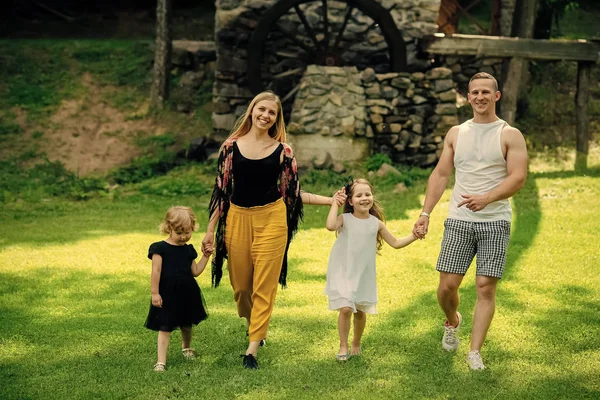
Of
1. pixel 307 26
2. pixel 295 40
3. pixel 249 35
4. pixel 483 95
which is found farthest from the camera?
pixel 249 35

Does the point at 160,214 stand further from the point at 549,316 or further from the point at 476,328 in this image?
the point at 476,328

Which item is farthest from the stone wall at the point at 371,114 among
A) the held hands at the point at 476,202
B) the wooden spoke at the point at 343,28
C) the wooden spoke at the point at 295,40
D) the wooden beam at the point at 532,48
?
the held hands at the point at 476,202

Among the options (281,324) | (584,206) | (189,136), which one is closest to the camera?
(281,324)

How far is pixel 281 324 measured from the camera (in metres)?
6.68

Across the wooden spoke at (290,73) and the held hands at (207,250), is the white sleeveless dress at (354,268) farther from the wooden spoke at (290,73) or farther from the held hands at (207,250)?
the wooden spoke at (290,73)

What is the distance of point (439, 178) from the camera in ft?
19.0

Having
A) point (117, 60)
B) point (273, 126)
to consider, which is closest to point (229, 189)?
point (273, 126)

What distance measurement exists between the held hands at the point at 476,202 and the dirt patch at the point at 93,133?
1046 cm

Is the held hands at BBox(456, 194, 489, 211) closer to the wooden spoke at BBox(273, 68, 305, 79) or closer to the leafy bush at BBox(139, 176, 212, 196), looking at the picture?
the leafy bush at BBox(139, 176, 212, 196)

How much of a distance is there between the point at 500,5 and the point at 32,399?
14245 mm

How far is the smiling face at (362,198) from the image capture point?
562cm

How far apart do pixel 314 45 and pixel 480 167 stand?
10741mm

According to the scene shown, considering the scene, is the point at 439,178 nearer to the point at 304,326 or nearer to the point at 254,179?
the point at 254,179

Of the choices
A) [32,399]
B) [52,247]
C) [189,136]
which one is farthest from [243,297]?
[189,136]
